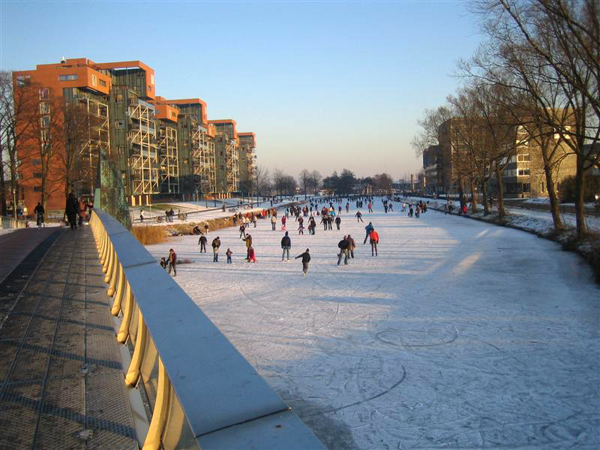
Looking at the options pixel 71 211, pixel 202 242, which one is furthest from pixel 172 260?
pixel 202 242

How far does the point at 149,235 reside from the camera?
32.3m

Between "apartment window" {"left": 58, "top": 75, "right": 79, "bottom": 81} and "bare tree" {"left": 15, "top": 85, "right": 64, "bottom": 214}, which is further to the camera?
"apartment window" {"left": 58, "top": 75, "right": 79, "bottom": 81}

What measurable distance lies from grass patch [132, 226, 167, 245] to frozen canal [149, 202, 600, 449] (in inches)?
514

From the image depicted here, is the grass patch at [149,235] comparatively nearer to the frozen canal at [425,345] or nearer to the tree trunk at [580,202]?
the frozen canal at [425,345]

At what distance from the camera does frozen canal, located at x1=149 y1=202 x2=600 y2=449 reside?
6574 millimetres

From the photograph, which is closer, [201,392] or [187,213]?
[201,392]

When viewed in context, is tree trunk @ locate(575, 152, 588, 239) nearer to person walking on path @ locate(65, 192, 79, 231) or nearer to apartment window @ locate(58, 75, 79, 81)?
person walking on path @ locate(65, 192, 79, 231)

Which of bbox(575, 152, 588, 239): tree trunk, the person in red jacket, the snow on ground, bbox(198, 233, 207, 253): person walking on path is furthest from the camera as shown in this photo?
the snow on ground

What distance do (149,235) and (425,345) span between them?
2619cm

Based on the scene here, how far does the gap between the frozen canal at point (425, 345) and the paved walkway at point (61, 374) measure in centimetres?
380

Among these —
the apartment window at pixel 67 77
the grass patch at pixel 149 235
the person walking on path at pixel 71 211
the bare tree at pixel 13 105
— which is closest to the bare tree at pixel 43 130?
the bare tree at pixel 13 105

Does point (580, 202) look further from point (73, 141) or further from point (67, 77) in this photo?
point (67, 77)

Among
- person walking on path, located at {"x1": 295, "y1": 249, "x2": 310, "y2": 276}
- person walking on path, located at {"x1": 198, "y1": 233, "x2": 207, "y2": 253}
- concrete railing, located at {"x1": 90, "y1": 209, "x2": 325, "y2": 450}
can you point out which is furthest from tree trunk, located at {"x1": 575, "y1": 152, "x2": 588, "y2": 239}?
concrete railing, located at {"x1": 90, "y1": 209, "x2": 325, "y2": 450}

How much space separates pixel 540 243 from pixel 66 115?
1381 inches
